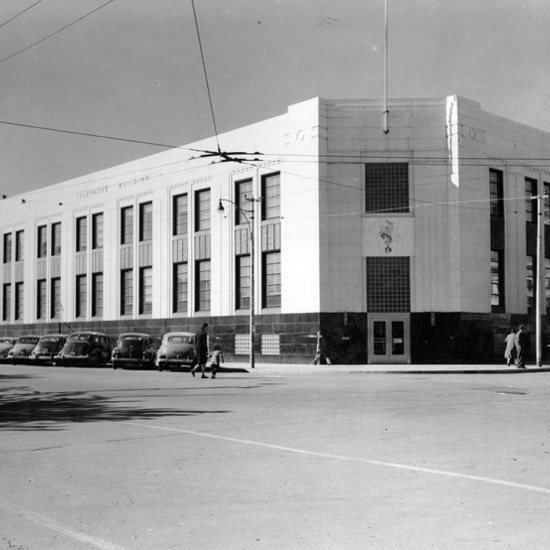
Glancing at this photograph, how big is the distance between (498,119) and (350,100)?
26.3 ft

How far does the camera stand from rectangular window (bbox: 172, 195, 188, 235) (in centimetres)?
4684

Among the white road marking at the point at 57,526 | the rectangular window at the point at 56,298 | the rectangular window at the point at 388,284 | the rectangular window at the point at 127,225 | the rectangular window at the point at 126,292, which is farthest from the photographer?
the rectangular window at the point at 56,298

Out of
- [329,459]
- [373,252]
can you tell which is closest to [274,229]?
[373,252]

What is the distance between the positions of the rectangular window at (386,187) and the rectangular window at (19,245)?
33.9 meters

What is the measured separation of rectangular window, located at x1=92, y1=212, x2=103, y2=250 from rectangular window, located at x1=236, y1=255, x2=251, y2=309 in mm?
14536

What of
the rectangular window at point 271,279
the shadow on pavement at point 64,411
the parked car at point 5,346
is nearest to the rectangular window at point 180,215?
A: the rectangular window at point 271,279

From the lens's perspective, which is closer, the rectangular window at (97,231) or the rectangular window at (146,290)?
the rectangular window at (146,290)

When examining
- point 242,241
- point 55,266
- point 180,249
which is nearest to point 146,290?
point 180,249

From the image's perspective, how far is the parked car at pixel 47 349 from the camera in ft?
132

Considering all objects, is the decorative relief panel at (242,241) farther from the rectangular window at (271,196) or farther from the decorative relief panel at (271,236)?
the rectangular window at (271,196)

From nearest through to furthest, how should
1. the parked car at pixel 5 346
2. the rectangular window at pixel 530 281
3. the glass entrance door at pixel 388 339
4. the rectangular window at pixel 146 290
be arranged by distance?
the glass entrance door at pixel 388 339
the rectangular window at pixel 530 281
the parked car at pixel 5 346
the rectangular window at pixel 146 290

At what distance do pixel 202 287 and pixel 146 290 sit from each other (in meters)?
5.73

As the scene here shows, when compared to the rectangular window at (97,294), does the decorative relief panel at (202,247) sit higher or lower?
higher

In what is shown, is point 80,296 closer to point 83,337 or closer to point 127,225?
point 127,225
